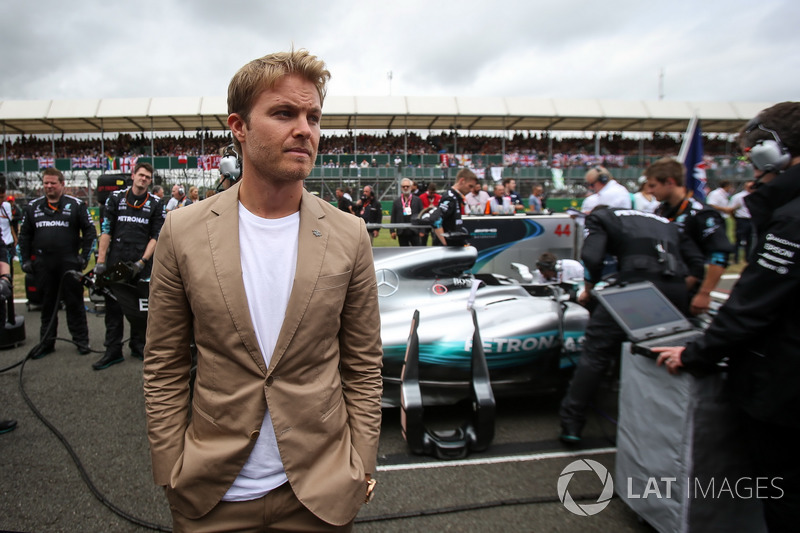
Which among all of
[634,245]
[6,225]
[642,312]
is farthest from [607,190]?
[6,225]

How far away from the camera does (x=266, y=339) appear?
121 centimetres

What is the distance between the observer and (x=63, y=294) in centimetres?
522

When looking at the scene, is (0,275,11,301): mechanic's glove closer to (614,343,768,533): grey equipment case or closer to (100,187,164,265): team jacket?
(100,187,164,265): team jacket

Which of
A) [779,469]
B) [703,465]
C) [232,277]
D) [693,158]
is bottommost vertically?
[703,465]

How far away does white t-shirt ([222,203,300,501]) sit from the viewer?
120 cm

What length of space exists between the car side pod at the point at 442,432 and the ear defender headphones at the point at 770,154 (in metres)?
1.84

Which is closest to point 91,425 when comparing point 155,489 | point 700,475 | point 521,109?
point 155,489

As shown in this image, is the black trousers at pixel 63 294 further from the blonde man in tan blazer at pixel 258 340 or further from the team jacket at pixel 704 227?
the team jacket at pixel 704 227

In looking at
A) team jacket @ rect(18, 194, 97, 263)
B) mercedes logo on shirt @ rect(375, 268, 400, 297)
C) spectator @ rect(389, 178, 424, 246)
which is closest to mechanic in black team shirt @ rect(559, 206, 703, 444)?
mercedes logo on shirt @ rect(375, 268, 400, 297)

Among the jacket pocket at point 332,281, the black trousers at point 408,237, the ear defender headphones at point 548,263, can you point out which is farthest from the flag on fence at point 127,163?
the jacket pocket at point 332,281

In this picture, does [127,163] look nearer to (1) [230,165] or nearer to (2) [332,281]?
(1) [230,165]

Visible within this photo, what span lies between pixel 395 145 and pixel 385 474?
26.0m

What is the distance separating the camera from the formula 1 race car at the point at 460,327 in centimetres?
338

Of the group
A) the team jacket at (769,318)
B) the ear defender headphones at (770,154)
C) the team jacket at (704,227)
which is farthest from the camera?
the team jacket at (704,227)
